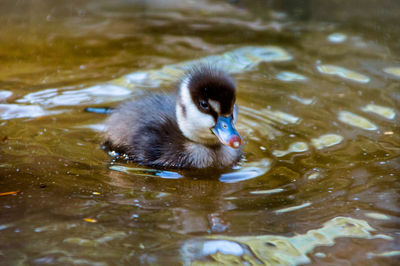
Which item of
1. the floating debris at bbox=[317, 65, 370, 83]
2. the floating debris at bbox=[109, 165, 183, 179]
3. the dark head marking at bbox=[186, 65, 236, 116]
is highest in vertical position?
the dark head marking at bbox=[186, 65, 236, 116]

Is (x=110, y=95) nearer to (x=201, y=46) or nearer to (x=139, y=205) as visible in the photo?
(x=201, y=46)

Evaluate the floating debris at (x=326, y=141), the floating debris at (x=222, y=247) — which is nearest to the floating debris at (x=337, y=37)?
the floating debris at (x=326, y=141)

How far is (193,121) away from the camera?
4.07 metres

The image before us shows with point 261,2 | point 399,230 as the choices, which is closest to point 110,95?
point 399,230

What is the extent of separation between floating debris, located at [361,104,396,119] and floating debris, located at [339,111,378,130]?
0.57ft

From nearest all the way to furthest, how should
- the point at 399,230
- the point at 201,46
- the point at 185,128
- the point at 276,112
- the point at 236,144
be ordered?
the point at 399,230 < the point at 236,144 < the point at 185,128 < the point at 276,112 < the point at 201,46

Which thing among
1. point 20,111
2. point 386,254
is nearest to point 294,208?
point 386,254

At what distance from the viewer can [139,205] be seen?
10.9 ft

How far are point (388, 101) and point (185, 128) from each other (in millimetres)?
1945

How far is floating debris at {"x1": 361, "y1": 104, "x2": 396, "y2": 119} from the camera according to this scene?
4793 mm

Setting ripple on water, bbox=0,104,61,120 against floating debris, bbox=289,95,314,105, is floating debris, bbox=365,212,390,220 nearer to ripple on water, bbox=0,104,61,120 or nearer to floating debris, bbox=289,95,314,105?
floating debris, bbox=289,95,314,105

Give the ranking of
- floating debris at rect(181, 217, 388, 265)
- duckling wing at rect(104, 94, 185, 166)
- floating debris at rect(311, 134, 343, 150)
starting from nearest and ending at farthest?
1. floating debris at rect(181, 217, 388, 265)
2. duckling wing at rect(104, 94, 185, 166)
3. floating debris at rect(311, 134, 343, 150)

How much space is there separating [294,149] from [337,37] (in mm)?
2835

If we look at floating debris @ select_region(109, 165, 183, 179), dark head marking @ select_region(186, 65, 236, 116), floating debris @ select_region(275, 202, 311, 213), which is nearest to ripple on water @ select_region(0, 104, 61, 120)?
floating debris @ select_region(109, 165, 183, 179)
